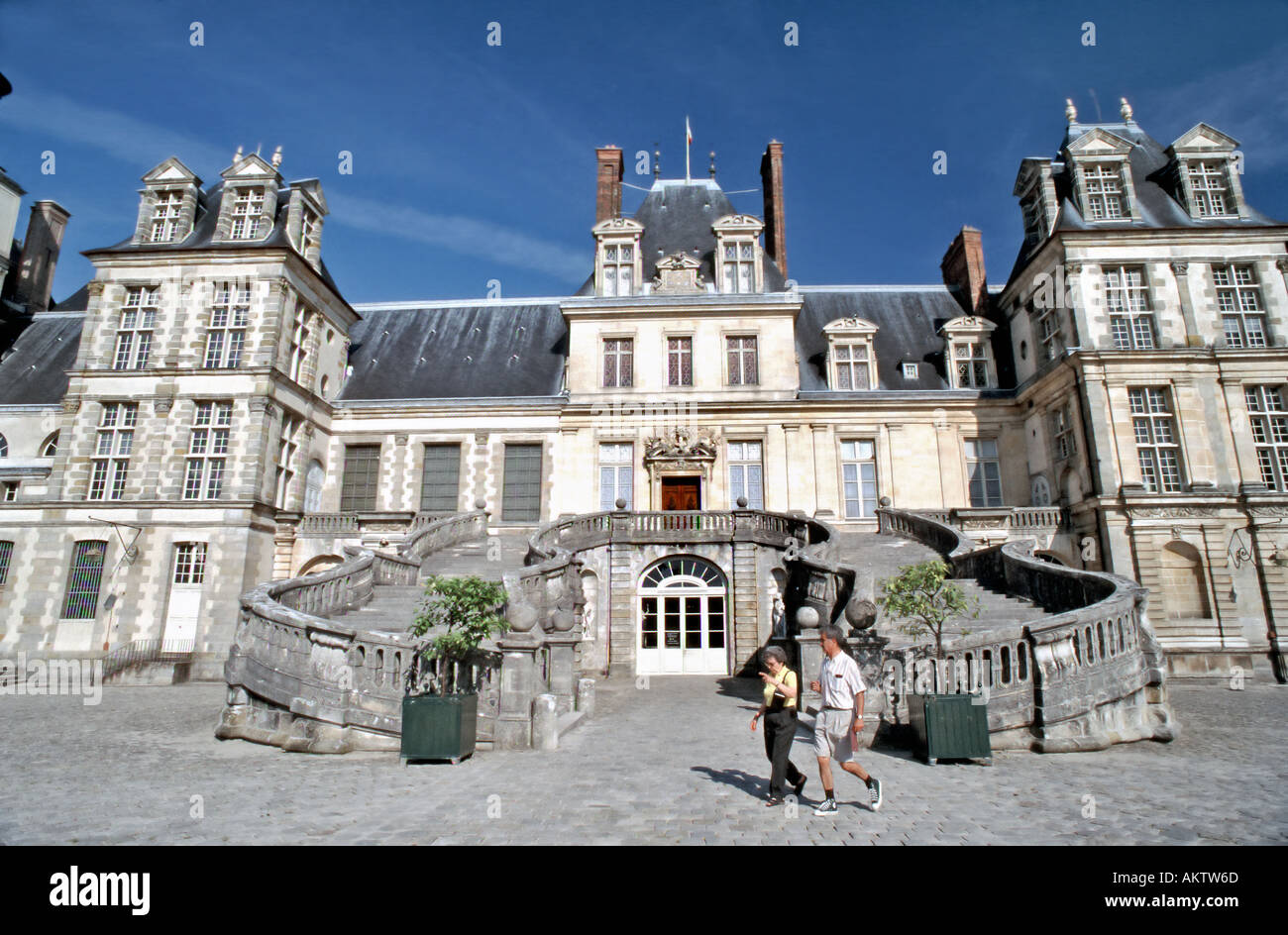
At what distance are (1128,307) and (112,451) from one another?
3136cm

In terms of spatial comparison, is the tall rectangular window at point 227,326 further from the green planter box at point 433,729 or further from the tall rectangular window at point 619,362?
the green planter box at point 433,729

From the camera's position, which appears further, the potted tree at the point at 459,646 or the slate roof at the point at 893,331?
the slate roof at the point at 893,331

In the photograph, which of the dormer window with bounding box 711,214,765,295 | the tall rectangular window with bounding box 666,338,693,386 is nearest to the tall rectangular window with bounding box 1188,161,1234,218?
the dormer window with bounding box 711,214,765,295

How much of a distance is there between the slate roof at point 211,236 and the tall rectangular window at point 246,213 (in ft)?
1.49

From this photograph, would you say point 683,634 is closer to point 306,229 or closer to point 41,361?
point 306,229

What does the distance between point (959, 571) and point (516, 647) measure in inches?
469

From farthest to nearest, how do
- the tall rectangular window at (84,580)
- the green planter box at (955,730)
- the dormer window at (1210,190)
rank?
1. the dormer window at (1210,190)
2. the tall rectangular window at (84,580)
3. the green planter box at (955,730)

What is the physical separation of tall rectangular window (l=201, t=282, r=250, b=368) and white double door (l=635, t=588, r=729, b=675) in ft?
49.6

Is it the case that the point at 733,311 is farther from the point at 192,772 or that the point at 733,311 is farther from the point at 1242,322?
the point at 192,772

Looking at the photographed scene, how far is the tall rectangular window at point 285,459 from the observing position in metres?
22.1

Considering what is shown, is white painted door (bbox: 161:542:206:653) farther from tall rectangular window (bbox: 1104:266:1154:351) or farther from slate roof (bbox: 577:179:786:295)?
tall rectangular window (bbox: 1104:266:1154:351)

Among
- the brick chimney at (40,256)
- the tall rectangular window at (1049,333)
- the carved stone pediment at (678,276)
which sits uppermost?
the brick chimney at (40,256)

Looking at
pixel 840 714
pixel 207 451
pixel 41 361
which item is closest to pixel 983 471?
pixel 840 714

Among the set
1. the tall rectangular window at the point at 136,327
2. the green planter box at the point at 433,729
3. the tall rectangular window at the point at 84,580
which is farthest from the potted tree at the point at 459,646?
the tall rectangular window at the point at 136,327
